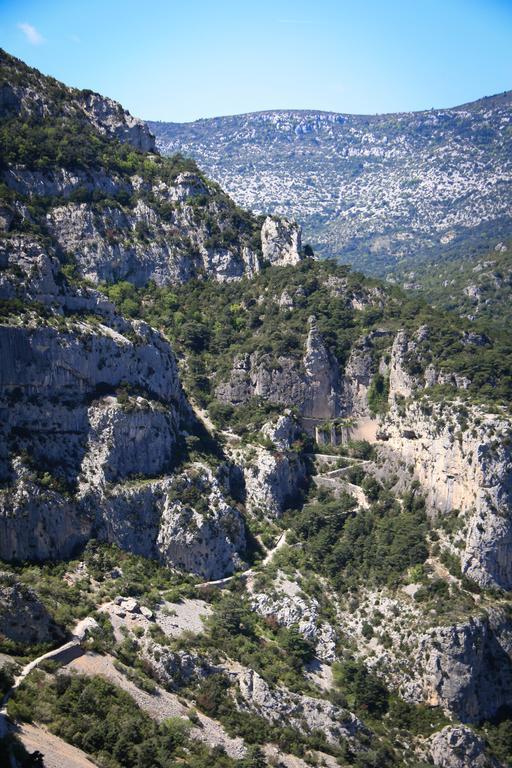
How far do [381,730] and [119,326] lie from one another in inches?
1482

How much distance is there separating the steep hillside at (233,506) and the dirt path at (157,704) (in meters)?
0.21

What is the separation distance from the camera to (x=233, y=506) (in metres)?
84.1

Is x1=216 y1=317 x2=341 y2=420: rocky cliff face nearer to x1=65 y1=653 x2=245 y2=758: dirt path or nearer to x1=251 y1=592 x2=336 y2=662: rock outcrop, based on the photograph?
x1=251 y1=592 x2=336 y2=662: rock outcrop

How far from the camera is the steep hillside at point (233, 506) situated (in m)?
63.3

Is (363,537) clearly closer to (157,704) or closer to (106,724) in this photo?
(157,704)

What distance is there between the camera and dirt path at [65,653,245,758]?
6038cm

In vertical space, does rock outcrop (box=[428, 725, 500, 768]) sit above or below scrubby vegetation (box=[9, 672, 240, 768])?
below

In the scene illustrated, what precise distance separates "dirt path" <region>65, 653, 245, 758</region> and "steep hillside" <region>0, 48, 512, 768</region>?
0.21 meters

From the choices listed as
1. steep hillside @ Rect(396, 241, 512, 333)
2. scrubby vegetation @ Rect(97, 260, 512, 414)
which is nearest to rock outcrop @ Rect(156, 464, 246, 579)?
scrubby vegetation @ Rect(97, 260, 512, 414)

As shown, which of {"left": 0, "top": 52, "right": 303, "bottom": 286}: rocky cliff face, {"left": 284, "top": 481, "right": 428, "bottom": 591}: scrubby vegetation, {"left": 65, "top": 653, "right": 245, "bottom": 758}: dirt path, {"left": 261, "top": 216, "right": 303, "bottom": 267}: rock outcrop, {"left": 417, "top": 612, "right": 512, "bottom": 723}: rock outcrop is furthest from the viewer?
{"left": 261, "top": 216, "right": 303, "bottom": 267}: rock outcrop

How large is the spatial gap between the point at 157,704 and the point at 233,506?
972 inches

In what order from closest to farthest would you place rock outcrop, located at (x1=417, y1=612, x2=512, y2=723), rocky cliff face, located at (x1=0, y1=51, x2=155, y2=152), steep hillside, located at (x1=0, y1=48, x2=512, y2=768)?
1. steep hillside, located at (x1=0, y1=48, x2=512, y2=768)
2. rock outcrop, located at (x1=417, y1=612, x2=512, y2=723)
3. rocky cliff face, located at (x1=0, y1=51, x2=155, y2=152)

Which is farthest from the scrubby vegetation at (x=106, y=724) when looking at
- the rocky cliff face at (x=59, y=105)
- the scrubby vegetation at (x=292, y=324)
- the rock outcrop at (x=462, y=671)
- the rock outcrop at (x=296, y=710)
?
the rocky cliff face at (x=59, y=105)

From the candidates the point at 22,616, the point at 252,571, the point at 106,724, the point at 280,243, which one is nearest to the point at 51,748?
the point at 106,724
